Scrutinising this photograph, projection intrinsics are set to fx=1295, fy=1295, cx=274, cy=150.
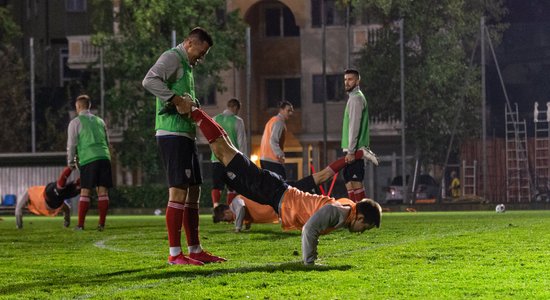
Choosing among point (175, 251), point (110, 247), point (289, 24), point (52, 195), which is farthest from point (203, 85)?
point (175, 251)

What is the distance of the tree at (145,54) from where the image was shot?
49.1 meters

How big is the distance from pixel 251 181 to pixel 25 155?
3409 cm

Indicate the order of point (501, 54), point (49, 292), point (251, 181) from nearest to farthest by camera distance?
point (49, 292) → point (251, 181) → point (501, 54)

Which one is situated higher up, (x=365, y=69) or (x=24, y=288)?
(x=365, y=69)

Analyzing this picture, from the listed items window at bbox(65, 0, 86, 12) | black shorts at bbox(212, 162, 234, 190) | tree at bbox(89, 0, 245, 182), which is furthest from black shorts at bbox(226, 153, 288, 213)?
window at bbox(65, 0, 86, 12)

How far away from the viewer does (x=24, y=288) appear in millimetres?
10750

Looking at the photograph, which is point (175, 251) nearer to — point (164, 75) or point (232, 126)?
point (164, 75)

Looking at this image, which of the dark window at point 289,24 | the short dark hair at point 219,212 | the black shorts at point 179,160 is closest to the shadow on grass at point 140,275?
the black shorts at point 179,160

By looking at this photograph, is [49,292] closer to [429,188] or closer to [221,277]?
[221,277]

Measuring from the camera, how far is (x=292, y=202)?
40.0ft

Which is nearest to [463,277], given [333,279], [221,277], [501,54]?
[333,279]

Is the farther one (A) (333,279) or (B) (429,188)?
(B) (429,188)

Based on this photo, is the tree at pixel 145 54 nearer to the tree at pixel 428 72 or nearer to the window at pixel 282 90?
the tree at pixel 428 72

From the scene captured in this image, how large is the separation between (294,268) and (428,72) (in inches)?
1469
